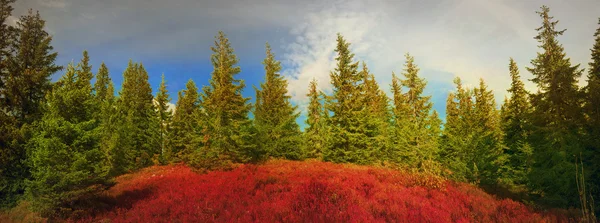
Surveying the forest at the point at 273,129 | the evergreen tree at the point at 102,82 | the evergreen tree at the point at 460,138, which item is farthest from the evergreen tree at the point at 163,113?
the evergreen tree at the point at 460,138

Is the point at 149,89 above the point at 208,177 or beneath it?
above

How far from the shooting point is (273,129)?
26.1 metres

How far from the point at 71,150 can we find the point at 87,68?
3153 cm

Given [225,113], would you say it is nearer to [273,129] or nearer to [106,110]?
[273,129]

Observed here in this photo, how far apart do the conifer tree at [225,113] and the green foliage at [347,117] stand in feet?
24.0

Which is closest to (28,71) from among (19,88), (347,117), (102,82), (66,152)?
(19,88)

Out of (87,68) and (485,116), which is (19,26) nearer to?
(87,68)

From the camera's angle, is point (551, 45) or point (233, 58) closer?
point (551, 45)

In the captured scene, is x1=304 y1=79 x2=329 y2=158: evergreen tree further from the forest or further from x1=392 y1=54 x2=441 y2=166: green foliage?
x1=392 y1=54 x2=441 y2=166: green foliage

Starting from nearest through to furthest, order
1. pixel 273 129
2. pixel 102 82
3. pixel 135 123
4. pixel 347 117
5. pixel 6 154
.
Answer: pixel 6 154 → pixel 347 117 → pixel 273 129 → pixel 135 123 → pixel 102 82

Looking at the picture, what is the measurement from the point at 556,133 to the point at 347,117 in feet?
43.3

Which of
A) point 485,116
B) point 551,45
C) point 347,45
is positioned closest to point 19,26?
point 347,45

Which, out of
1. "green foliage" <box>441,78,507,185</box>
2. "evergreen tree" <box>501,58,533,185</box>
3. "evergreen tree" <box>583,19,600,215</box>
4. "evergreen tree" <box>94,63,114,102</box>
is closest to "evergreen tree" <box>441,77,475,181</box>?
"green foliage" <box>441,78,507,185</box>

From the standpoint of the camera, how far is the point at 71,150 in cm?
1089
